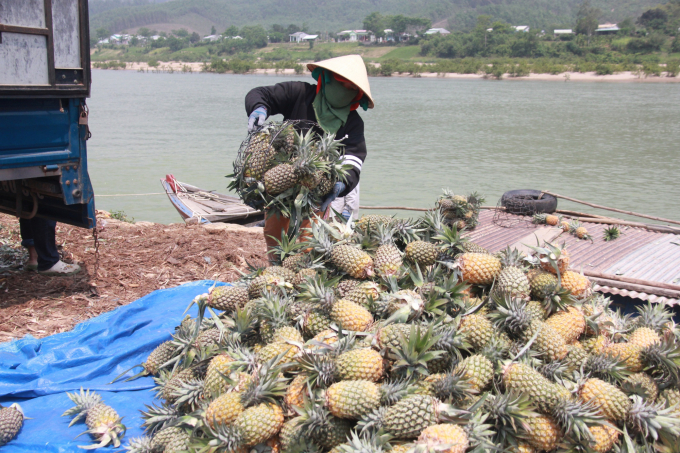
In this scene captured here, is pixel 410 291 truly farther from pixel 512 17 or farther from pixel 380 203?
pixel 512 17

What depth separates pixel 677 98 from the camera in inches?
1625

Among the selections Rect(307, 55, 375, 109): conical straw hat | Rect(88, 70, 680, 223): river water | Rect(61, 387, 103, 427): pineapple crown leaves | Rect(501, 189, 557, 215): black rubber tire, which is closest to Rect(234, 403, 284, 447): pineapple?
Rect(61, 387, 103, 427): pineapple crown leaves

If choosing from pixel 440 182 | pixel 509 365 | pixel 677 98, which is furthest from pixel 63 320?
pixel 677 98

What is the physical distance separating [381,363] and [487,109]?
36.7 metres

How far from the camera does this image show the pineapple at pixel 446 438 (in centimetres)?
209

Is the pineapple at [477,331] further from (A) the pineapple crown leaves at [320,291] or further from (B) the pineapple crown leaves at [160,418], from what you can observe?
(B) the pineapple crown leaves at [160,418]

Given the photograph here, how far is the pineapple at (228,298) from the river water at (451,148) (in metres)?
10.8

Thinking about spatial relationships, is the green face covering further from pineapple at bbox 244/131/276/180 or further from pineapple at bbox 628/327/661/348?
pineapple at bbox 628/327/661/348

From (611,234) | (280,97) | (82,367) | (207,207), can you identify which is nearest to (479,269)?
(280,97)

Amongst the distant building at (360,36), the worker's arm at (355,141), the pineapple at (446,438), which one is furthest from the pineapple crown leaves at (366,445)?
the distant building at (360,36)

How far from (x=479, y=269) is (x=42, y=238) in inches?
196

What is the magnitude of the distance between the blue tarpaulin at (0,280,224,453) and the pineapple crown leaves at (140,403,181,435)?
1.00 ft

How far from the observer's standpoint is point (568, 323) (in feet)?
9.12

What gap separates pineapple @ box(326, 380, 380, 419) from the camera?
7.43 ft
